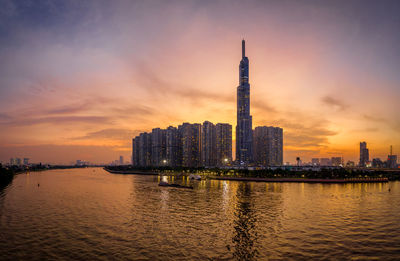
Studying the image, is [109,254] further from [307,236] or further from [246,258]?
[307,236]

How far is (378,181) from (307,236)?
447 feet

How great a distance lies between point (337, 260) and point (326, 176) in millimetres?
122101

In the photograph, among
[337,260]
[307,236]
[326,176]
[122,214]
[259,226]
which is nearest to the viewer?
[337,260]

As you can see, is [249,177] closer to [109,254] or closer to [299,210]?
[299,210]

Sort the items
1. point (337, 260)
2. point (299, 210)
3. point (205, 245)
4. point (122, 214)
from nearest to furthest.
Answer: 1. point (337, 260)
2. point (205, 245)
3. point (122, 214)
4. point (299, 210)

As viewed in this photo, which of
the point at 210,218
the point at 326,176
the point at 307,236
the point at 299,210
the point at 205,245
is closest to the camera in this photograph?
Result: the point at 205,245

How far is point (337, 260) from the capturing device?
25.9 meters

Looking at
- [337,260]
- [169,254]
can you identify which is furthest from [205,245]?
[337,260]

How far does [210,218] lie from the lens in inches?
1730

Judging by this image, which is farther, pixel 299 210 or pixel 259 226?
pixel 299 210

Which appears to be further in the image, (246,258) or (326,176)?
(326,176)

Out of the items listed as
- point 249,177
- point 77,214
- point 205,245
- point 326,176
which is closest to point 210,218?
point 205,245

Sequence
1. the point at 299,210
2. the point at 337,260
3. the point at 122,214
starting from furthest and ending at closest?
the point at 299,210
the point at 122,214
the point at 337,260

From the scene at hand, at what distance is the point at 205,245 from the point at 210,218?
14.1 meters
